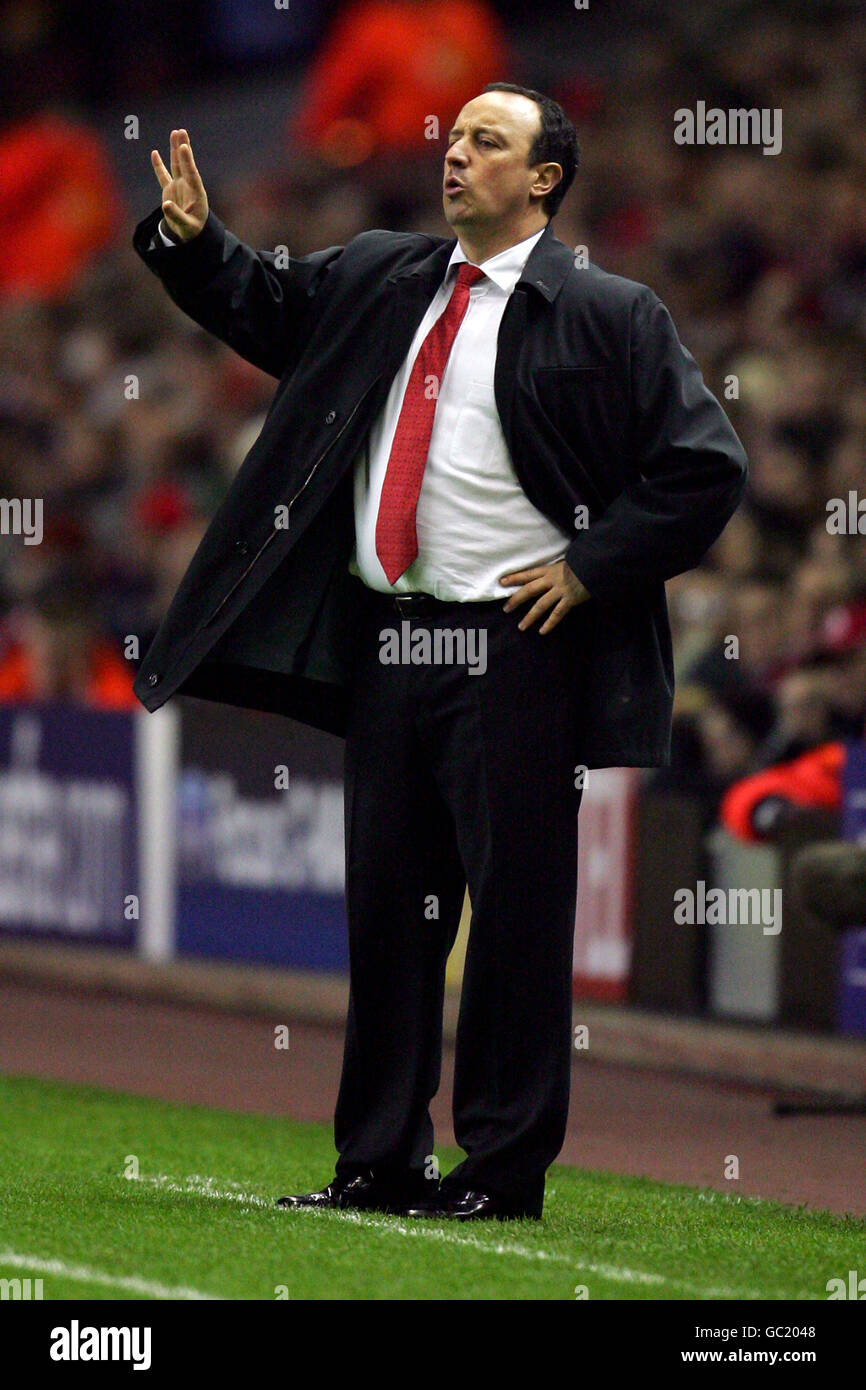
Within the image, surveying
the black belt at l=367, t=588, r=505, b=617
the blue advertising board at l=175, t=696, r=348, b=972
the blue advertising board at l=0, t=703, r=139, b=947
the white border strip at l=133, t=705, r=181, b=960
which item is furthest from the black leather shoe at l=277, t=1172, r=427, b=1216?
the blue advertising board at l=0, t=703, r=139, b=947

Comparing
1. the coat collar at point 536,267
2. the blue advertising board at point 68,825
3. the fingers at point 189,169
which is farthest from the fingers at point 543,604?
the blue advertising board at point 68,825

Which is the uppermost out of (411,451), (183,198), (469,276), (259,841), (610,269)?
(610,269)

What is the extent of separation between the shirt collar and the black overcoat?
4 cm

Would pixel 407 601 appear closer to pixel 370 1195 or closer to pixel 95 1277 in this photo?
pixel 370 1195

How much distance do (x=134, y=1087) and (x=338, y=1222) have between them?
3640 mm

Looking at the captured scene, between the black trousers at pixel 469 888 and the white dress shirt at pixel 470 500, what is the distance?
0.25 feet

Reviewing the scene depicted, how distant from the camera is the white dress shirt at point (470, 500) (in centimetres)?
544

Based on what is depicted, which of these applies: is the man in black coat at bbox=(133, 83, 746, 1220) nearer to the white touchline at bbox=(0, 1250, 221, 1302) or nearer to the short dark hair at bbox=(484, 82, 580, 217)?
the short dark hair at bbox=(484, 82, 580, 217)

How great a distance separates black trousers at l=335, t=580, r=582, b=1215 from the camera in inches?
213

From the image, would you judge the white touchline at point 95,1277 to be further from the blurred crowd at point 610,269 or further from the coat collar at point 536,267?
A: the blurred crowd at point 610,269

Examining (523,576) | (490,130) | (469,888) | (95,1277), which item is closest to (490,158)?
(490,130)

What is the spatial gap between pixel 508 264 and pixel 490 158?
0.78ft

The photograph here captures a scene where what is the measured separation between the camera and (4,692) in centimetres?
1328

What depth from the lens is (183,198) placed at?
5.32 m
